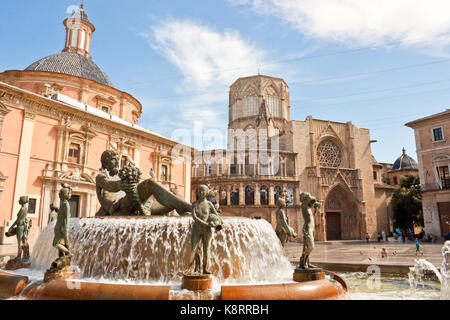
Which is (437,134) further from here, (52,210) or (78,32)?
(78,32)

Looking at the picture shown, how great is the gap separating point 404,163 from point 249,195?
3154 centimetres

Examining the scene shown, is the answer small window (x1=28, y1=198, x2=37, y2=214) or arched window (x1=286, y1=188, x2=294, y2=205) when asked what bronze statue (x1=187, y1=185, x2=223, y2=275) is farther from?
arched window (x1=286, y1=188, x2=294, y2=205)

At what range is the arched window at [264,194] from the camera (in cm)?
3222

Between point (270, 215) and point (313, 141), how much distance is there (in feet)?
37.9

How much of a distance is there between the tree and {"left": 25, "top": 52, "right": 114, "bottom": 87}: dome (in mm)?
36134

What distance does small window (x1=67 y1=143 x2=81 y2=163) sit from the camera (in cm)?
1950

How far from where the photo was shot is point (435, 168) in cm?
2723

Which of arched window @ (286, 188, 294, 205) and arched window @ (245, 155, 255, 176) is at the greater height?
arched window @ (245, 155, 255, 176)

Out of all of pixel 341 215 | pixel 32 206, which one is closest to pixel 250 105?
pixel 341 215

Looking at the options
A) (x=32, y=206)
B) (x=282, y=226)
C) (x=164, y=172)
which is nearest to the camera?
(x=282, y=226)

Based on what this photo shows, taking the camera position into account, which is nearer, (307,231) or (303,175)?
(307,231)

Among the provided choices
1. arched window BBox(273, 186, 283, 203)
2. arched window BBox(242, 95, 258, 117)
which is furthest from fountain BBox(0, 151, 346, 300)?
arched window BBox(242, 95, 258, 117)

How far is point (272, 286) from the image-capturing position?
404 cm
